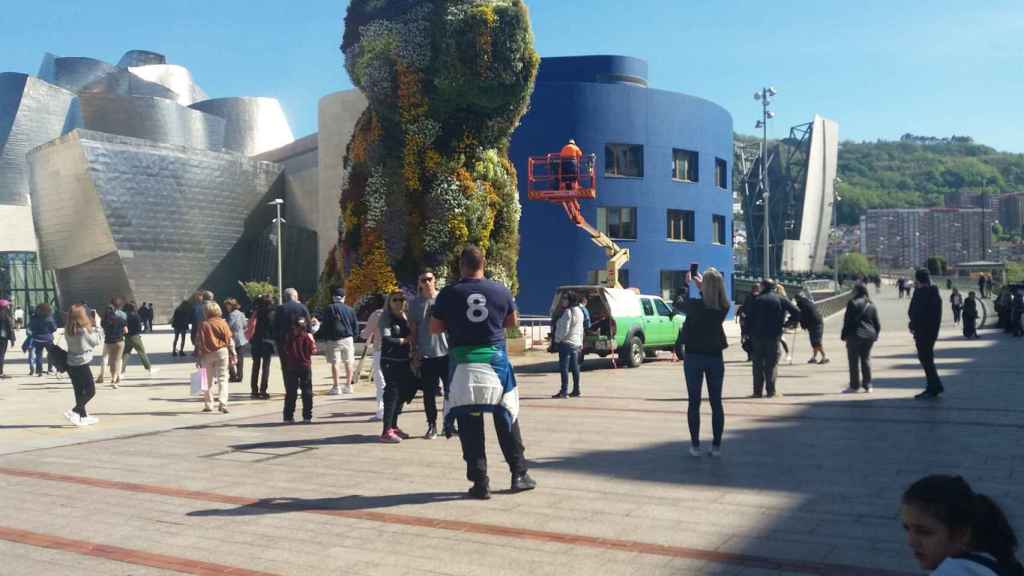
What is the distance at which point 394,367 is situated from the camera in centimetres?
967

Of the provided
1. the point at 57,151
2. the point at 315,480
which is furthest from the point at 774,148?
the point at 315,480

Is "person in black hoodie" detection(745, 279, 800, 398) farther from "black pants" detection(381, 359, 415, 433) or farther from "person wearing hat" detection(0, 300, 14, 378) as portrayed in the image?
"person wearing hat" detection(0, 300, 14, 378)

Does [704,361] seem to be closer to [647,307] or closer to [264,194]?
[647,307]

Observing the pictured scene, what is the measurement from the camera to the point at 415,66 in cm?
2262

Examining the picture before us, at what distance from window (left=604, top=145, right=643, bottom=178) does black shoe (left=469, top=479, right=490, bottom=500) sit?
121 feet

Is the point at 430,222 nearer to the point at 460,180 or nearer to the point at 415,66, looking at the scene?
the point at 460,180

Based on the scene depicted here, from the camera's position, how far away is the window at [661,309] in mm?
21266

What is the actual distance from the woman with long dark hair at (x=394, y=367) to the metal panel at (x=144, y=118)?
60650mm

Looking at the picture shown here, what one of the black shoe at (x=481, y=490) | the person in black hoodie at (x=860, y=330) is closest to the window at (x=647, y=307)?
the person in black hoodie at (x=860, y=330)

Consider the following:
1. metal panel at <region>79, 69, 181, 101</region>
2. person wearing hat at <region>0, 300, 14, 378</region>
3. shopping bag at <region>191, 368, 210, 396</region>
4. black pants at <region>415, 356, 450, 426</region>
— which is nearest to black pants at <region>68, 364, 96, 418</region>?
shopping bag at <region>191, 368, 210, 396</region>

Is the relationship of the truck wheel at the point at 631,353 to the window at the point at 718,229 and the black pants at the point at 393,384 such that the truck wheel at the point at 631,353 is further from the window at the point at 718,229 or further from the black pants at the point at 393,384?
the window at the point at 718,229

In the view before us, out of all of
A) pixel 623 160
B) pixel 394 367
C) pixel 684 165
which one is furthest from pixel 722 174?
pixel 394 367

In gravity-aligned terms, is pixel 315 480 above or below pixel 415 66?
below

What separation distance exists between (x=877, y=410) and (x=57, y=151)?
162 feet
